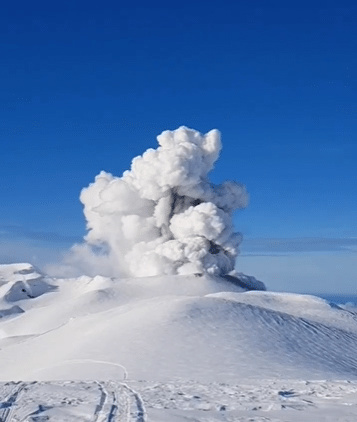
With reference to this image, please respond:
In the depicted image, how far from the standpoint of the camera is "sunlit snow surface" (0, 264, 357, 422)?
12875mm

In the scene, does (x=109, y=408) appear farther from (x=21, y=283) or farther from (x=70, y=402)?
(x=21, y=283)

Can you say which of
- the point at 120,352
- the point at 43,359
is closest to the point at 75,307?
the point at 43,359

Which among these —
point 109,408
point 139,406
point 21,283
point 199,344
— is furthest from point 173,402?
point 21,283

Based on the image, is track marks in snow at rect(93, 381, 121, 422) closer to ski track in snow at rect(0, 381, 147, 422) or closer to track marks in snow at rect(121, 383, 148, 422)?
ski track in snow at rect(0, 381, 147, 422)

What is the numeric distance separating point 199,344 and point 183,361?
344cm

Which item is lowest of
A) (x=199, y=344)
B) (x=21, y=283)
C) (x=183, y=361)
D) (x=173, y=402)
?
(x=183, y=361)

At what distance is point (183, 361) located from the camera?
27.8m

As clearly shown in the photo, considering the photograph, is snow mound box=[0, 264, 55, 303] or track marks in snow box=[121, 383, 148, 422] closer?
track marks in snow box=[121, 383, 148, 422]

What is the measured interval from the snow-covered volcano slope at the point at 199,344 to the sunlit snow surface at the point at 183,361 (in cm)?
7

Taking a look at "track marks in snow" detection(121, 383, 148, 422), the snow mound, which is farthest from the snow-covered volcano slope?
the snow mound

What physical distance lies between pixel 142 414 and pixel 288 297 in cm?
4073

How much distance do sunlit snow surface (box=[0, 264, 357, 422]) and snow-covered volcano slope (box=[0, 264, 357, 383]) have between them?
0.24 ft

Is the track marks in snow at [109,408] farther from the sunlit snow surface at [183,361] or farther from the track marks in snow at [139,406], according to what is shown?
the track marks in snow at [139,406]

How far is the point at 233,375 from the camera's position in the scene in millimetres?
24281
